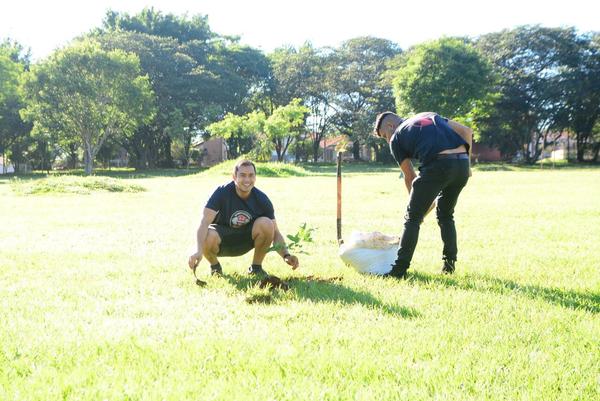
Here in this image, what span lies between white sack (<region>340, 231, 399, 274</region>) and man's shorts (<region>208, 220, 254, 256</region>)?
3.55ft

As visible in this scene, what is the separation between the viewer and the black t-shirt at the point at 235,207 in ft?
17.5

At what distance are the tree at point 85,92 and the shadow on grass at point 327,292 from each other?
127ft

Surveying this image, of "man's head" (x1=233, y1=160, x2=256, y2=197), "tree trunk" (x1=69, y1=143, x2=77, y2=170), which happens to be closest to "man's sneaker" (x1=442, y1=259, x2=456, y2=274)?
"man's head" (x1=233, y1=160, x2=256, y2=197)

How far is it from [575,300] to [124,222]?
847 centimetres

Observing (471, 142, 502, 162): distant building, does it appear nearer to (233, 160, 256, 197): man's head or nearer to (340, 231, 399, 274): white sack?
(340, 231, 399, 274): white sack

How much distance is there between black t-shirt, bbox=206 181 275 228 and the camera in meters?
5.34

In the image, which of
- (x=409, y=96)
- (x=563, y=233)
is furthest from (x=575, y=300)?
(x=409, y=96)

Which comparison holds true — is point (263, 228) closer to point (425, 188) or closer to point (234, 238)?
point (234, 238)

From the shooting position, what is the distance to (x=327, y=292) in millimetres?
4734

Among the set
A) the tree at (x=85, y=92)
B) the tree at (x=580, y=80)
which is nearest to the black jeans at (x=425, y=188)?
the tree at (x=85, y=92)

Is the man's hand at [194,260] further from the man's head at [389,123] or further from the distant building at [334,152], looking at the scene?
the distant building at [334,152]

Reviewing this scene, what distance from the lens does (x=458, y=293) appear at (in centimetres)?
468

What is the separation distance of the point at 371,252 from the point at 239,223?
4.77 ft

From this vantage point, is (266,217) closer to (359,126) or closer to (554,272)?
(554,272)
